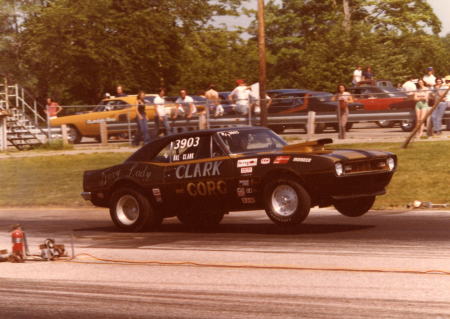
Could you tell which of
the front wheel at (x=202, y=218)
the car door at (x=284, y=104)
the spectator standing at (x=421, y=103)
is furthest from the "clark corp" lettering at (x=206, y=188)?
the car door at (x=284, y=104)

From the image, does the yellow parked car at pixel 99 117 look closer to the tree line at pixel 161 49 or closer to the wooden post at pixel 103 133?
the wooden post at pixel 103 133

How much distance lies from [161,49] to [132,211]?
4171cm

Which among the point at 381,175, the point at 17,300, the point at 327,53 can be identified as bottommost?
the point at 17,300

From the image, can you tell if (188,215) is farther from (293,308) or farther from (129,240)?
(293,308)

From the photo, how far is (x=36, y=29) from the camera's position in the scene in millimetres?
53875

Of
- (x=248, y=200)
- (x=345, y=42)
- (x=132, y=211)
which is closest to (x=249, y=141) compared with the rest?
(x=248, y=200)

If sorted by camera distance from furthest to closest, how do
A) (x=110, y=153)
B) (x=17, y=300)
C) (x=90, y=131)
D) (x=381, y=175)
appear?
(x=90, y=131), (x=110, y=153), (x=381, y=175), (x=17, y=300)

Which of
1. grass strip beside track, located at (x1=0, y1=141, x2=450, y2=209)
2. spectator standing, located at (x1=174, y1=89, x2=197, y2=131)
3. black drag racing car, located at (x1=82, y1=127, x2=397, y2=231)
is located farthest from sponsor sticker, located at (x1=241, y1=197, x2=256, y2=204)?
spectator standing, located at (x1=174, y1=89, x2=197, y2=131)

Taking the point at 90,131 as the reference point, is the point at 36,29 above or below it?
above

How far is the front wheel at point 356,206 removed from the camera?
13742mm

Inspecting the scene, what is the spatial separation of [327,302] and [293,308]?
1.14 feet

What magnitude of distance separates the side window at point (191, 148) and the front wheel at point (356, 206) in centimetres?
207

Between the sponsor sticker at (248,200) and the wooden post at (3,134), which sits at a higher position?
the wooden post at (3,134)

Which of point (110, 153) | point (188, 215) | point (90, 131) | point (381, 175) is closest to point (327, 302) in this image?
point (381, 175)
